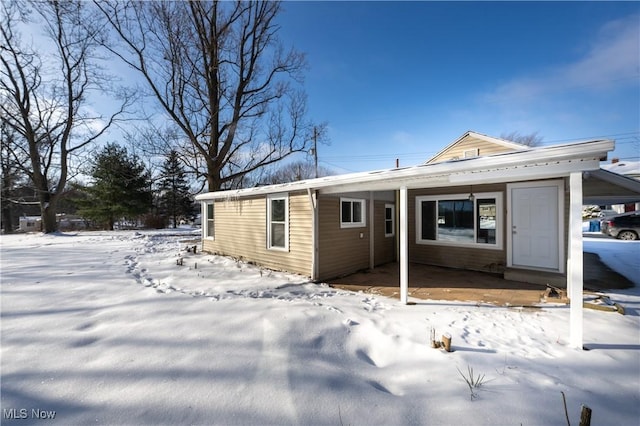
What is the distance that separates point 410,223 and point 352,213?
2.47 meters

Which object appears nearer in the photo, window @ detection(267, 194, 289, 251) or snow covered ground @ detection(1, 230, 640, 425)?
snow covered ground @ detection(1, 230, 640, 425)

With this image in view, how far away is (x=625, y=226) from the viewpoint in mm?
12781

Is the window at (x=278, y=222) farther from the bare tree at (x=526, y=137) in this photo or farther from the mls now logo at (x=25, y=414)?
the bare tree at (x=526, y=137)

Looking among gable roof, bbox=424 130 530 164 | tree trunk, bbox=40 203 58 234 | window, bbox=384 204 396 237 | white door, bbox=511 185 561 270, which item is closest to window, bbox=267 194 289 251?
window, bbox=384 204 396 237

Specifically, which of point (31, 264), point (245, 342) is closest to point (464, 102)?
point (245, 342)

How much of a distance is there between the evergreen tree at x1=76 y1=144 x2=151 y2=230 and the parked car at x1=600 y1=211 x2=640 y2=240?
95.9ft

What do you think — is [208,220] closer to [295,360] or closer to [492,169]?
[295,360]

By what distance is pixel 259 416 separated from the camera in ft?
6.07

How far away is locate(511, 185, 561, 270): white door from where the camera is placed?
580 cm

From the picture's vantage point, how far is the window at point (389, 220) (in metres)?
8.00

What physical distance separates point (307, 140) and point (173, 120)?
7.50 m

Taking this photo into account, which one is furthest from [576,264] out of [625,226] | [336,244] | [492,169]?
[625,226]

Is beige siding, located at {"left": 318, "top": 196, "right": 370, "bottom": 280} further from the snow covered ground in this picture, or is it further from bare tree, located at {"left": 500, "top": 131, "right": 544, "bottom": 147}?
bare tree, located at {"left": 500, "top": 131, "right": 544, "bottom": 147}

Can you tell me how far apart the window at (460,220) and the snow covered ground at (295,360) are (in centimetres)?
275
